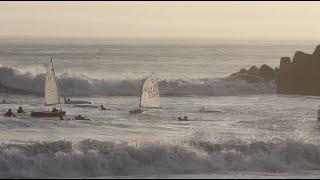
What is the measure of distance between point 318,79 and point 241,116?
97.0 feet

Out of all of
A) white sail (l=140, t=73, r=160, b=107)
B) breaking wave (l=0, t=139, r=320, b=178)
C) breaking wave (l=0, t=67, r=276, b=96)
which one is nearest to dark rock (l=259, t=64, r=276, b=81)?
breaking wave (l=0, t=67, r=276, b=96)

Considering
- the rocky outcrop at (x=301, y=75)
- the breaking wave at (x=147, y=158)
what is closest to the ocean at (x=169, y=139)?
the breaking wave at (x=147, y=158)

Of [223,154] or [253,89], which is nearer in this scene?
[223,154]

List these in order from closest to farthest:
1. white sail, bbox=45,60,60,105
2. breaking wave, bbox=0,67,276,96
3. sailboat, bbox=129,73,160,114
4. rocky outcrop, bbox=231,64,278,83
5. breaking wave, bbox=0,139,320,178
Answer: breaking wave, bbox=0,139,320,178
white sail, bbox=45,60,60,105
sailboat, bbox=129,73,160,114
breaking wave, bbox=0,67,276,96
rocky outcrop, bbox=231,64,278,83

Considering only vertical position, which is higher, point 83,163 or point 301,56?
point 301,56

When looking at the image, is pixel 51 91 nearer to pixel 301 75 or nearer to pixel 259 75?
pixel 301 75

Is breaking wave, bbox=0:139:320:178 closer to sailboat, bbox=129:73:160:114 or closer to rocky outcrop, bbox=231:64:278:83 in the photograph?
sailboat, bbox=129:73:160:114

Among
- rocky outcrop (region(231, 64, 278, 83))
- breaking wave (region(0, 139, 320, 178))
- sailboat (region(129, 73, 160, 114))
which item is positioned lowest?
breaking wave (region(0, 139, 320, 178))

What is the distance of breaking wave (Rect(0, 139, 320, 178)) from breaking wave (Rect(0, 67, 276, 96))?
50867 mm

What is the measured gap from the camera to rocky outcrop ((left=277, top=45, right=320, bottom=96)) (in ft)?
287

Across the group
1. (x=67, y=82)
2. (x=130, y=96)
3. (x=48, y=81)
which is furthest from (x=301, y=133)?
(x=67, y=82)

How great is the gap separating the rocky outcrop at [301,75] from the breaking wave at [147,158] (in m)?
48.2

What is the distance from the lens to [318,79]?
289ft

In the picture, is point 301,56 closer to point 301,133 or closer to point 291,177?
point 301,133
